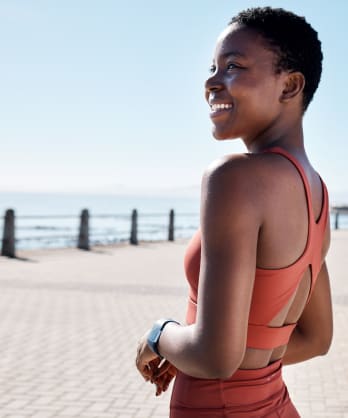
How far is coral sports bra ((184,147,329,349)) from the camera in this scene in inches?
53.9

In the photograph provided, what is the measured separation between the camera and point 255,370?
57.9 inches

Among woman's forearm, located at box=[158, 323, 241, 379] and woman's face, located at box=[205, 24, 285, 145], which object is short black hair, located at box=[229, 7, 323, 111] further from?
woman's forearm, located at box=[158, 323, 241, 379]

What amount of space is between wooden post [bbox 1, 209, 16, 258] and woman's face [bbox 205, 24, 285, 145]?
16.3 meters

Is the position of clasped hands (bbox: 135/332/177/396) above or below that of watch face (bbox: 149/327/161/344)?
below

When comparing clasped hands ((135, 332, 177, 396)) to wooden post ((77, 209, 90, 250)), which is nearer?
clasped hands ((135, 332, 177, 396))

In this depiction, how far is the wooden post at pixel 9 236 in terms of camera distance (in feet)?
56.7

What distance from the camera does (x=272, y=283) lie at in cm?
137

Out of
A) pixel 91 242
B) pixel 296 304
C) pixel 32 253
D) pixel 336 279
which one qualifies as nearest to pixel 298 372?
pixel 296 304

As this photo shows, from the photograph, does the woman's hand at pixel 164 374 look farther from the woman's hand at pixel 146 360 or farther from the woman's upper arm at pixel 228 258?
the woman's upper arm at pixel 228 258

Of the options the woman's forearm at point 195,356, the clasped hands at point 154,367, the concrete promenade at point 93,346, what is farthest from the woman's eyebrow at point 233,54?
the concrete promenade at point 93,346

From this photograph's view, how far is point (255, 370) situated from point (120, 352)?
586 cm

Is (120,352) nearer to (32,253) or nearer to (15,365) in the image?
(15,365)

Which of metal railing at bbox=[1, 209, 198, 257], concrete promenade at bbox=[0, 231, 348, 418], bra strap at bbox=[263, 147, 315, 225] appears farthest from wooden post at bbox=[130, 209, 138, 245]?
bra strap at bbox=[263, 147, 315, 225]

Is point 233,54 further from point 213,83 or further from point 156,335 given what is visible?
point 156,335
